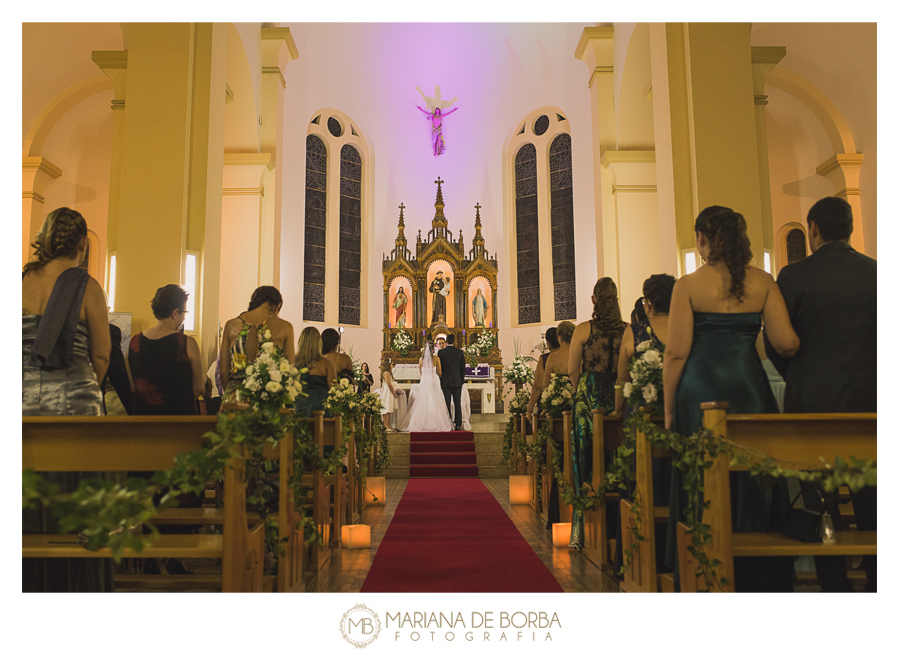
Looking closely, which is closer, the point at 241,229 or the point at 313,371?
the point at 313,371

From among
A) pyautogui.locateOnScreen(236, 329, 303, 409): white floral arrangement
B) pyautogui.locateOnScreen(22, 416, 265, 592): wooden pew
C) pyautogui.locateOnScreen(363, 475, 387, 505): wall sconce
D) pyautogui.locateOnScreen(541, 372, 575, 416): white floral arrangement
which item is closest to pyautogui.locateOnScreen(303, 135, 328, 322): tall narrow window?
pyautogui.locateOnScreen(363, 475, 387, 505): wall sconce

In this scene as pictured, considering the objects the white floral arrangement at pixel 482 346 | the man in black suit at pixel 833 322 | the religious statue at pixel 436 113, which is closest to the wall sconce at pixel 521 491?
the man in black suit at pixel 833 322

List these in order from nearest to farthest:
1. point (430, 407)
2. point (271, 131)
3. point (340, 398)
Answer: point (340, 398) < point (430, 407) < point (271, 131)

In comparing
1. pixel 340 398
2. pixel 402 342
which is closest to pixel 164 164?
pixel 340 398

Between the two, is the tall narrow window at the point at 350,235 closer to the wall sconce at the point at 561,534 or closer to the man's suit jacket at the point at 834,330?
the wall sconce at the point at 561,534

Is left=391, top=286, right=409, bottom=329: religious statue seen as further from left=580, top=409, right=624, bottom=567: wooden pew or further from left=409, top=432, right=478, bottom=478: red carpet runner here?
left=580, top=409, right=624, bottom=567: wooden pew

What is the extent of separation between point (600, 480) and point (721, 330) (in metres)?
1.23

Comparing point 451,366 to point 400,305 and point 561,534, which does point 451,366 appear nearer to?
point 400,305

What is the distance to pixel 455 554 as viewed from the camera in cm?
412

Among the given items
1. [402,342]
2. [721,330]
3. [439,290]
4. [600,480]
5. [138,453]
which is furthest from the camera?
[439,290]

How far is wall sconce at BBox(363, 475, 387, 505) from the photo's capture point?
640 cm

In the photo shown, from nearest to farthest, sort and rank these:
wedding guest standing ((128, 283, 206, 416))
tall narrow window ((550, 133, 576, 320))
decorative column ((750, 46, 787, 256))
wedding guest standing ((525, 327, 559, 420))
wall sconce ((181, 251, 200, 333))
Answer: wedding guest standing ((128, 283, 206, 416))
wedding guest standing ((525, 327, 559, 420))
wall sconce ((181, 251, 200, 333))
decorative column ((750, 46, 787, 256))
tall narrow window ((550, 133, 576, 320))

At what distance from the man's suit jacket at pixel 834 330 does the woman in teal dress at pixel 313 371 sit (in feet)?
10.7

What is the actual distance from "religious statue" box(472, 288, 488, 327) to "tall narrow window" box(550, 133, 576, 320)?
1.78 meters
